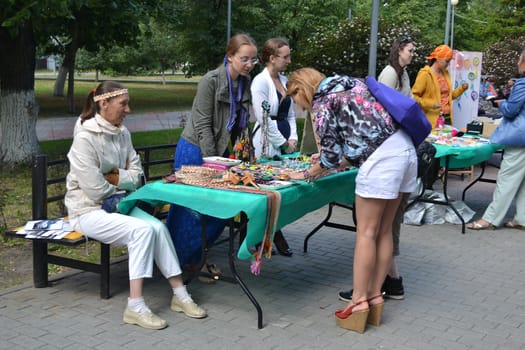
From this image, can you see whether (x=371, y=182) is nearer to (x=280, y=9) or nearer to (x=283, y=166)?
(x=283, y=166)

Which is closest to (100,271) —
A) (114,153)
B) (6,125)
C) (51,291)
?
(51,291)

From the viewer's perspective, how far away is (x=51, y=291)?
4824mm

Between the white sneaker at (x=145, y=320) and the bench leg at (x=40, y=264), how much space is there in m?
1.00

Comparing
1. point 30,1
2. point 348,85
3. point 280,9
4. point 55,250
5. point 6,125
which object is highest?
point 280,9

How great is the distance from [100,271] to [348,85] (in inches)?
86.2

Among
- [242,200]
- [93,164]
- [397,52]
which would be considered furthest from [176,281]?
[397,52]

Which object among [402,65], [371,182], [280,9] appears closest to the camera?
[371,182]

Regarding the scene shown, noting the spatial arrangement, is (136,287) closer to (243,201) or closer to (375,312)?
(243,201)

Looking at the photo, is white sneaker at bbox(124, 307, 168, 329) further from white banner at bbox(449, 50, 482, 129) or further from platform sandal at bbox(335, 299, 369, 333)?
white banner at bbox(449, 50, 482, 129)

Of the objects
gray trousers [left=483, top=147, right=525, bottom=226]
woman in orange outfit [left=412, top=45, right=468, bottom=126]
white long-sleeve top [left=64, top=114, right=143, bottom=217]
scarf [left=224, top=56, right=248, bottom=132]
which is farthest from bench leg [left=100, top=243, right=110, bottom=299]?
woman in orange outfit [left=412, top=45, right=468, bottom=126]

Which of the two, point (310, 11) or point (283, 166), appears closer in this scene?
point (283, 166)

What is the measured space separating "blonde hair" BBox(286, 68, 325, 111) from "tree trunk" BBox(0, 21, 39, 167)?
6.55 meters

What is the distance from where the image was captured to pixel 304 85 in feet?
13.2

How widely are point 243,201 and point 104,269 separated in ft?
4.21
